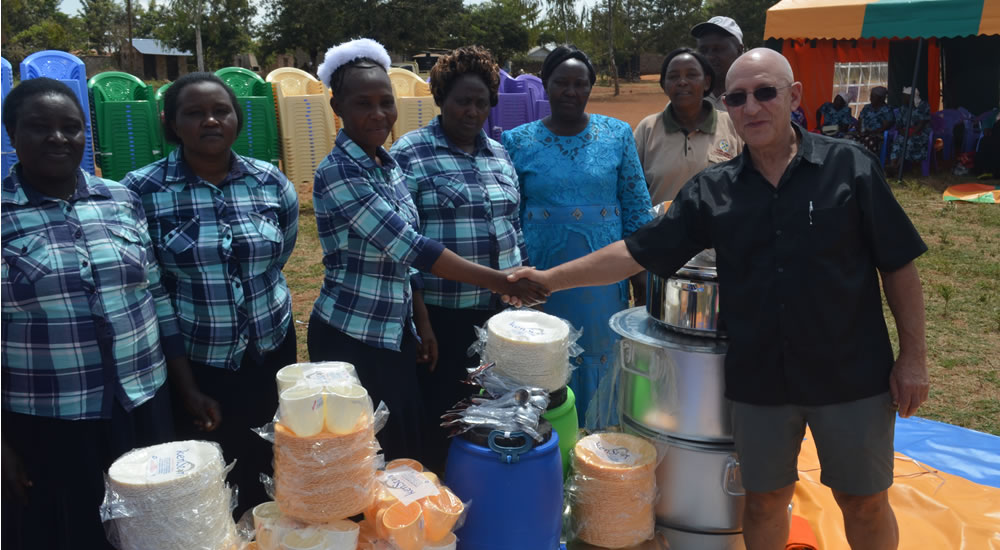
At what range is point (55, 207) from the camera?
2191mm

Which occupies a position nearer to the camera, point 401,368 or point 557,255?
point 401,368

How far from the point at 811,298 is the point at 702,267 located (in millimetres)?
437

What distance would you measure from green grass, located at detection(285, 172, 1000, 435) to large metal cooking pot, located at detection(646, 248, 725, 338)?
2.78 meters

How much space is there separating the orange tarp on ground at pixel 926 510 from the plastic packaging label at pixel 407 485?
1927 mm

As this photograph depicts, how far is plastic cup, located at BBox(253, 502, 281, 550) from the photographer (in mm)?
2029

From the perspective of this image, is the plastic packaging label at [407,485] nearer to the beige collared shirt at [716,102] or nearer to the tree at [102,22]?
the beige collared shirt at [716,102]

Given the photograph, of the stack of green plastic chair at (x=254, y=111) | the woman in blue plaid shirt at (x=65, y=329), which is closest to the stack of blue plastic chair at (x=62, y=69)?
the stack of green plastic chair at (x=254, y=111)

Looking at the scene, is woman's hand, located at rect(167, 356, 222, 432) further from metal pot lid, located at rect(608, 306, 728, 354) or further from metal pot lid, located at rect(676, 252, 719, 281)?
metal pot lid, located at rect(676, 252, 719, 281)

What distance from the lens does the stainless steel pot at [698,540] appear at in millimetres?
2758

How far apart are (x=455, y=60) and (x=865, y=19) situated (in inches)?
463

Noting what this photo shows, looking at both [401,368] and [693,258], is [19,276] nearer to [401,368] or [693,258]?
[401,368]

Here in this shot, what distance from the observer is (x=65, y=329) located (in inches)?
85.1

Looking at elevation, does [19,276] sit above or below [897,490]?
above

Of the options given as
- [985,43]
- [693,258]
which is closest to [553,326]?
[693,258]
